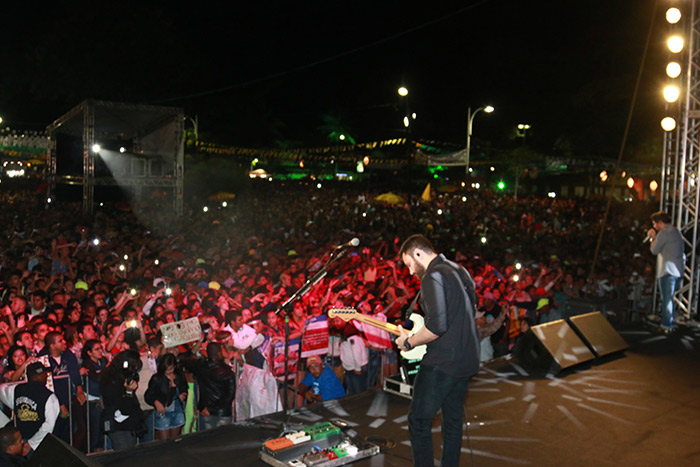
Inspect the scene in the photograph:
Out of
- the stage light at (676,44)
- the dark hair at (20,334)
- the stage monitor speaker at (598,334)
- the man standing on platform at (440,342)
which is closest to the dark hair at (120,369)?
the dark hair at (20,334)

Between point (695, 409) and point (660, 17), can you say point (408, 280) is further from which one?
point (660, 17)

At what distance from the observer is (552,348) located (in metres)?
5.74

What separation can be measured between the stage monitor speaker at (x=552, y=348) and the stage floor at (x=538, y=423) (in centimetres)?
12

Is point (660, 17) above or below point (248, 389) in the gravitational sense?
above

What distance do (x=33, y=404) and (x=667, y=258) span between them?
696cm

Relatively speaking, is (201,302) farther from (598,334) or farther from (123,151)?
(123,151)

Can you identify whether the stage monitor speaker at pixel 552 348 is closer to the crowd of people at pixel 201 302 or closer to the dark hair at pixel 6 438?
the crowd of people at pixel 201 302

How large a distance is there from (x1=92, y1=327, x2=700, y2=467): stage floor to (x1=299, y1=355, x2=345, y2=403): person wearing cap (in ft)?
1.70

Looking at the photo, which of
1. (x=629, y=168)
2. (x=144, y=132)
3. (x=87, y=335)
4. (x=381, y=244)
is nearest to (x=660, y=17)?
(x=629, y=168)

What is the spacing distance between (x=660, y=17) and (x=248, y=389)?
20183mm

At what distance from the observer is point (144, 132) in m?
19.7

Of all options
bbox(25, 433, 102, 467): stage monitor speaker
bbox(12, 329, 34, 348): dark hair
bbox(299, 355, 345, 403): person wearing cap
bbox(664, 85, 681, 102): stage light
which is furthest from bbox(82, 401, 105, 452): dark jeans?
bbox(664, 85, 681, 102): stage light

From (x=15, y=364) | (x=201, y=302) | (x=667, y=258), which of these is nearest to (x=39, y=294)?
(x=201, y=302)

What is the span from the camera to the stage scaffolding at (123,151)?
1683 cm
